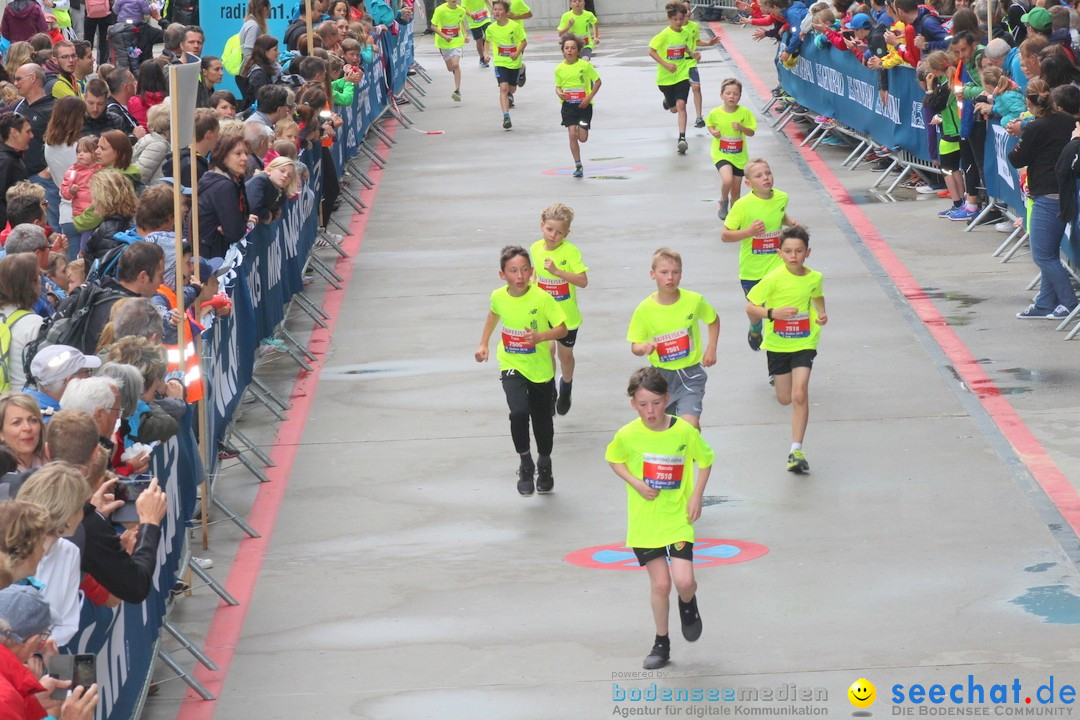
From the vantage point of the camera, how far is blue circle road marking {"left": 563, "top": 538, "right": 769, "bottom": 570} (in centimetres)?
970

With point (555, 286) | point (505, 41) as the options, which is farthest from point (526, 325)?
point (505, 41)

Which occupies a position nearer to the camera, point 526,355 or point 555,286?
point 526,355

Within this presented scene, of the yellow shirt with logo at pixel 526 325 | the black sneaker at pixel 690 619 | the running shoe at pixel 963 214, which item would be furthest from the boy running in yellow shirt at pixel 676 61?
the black sneaker at pixel 690 619

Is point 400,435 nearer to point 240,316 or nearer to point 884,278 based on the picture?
point 240,316

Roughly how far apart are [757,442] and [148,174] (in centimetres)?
546

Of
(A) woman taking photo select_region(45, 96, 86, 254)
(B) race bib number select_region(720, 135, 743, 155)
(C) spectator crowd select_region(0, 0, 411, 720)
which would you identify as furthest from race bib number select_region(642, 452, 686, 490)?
(B) race bib number select_region(720, 135, 743, 155)

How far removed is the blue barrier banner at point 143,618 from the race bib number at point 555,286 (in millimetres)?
3784

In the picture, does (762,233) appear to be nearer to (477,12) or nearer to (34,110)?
(34,110)

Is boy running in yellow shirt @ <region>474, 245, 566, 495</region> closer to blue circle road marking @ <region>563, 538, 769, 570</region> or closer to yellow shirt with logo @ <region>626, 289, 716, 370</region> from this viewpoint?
yellow shirt with logo @ <region>626, 289, 716, 370</region>

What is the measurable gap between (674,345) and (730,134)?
7572mm

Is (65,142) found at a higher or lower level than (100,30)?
higher

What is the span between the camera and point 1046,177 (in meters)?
13.9

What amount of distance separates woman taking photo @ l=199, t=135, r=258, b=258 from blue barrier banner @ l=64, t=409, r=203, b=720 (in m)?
3.07

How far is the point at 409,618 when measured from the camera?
916 centimetres
